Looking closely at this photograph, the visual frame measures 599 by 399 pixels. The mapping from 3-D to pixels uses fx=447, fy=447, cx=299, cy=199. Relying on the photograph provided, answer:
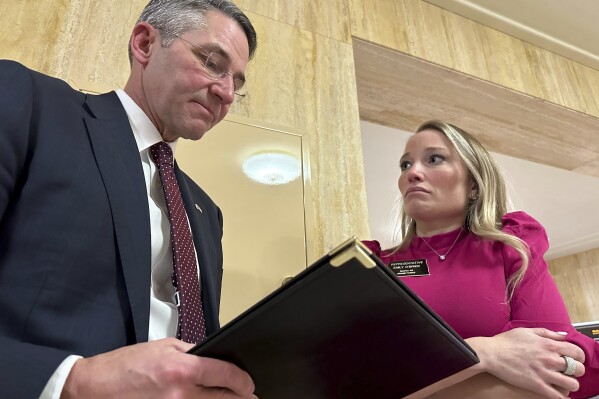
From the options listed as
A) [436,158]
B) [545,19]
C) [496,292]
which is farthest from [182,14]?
[545,19]

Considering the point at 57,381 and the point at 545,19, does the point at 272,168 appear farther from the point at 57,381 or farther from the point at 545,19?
the point at 545,19

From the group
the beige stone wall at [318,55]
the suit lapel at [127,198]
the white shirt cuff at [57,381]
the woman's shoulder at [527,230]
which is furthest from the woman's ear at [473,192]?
the white shirt cuff at [57,381]

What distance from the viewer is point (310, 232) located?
2.01 meters

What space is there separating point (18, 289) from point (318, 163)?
1.57 metres

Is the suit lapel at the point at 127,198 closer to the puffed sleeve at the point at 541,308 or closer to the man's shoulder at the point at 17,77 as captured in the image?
the man's shoulder at the point at 17,77

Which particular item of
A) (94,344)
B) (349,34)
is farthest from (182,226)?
(349,34)

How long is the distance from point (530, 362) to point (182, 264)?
85 cm

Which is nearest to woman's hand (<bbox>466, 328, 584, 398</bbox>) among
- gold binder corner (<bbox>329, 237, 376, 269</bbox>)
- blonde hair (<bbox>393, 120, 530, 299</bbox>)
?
blonde hair (<bbox>393, 120, 530, 299</bbox>)

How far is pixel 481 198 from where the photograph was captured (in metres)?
1.49

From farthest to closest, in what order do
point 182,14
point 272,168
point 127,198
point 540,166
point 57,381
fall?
1. point 540,166
2. point 272,168
3. point 182,14
4. point 127,198
5. point 57,381

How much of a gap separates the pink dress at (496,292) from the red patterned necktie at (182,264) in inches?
25.5

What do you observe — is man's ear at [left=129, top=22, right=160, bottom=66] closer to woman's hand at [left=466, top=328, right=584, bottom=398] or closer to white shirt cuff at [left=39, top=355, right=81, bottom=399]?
white shirt cuff at [left=39, top=355, right=81, bottom=399]

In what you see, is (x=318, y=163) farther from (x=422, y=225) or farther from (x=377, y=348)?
(x=377, y=348)

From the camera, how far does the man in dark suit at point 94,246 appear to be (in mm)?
Result: 659
